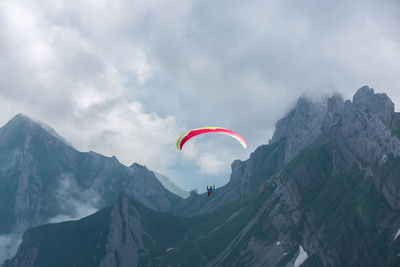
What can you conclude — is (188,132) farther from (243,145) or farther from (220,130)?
(243,145)

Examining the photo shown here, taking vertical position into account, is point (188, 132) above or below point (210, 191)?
above

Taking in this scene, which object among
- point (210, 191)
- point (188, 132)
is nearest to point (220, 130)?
point (188, 132)

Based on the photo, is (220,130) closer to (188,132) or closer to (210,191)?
(188,132)

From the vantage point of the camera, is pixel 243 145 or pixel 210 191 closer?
pixel 243 145

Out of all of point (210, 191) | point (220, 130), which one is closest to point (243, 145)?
point (220, 130)

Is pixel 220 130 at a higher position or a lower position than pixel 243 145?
higher

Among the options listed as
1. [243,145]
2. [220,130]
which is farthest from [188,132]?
[243,145]
